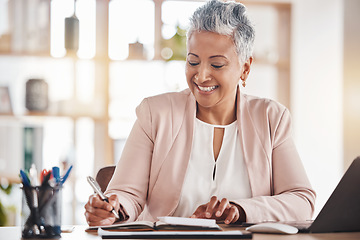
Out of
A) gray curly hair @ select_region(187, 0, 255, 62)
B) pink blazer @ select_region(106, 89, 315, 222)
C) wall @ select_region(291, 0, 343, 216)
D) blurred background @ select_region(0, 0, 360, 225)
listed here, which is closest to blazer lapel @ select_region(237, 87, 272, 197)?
pink blazer @ select_region(106, 89, 315, 222)

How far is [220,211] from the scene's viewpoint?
1517 mm

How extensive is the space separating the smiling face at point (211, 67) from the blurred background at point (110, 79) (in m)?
2.26

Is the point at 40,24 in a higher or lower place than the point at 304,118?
higher

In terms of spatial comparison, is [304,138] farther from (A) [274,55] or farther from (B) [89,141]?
(B) [89,141]

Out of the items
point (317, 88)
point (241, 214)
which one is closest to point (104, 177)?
point (241, 214)

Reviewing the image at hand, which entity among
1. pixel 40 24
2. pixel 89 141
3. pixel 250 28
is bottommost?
pixel 89 141

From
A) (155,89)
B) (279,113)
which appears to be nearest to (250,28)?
(279,113)

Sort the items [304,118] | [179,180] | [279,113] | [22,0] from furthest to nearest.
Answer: [304,118] → [22,0] → [279,113] → [179,180]

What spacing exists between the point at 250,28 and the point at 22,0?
260 cm

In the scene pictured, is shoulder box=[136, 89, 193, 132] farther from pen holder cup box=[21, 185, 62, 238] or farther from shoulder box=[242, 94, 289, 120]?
pen holder cup box=[21, 185, 62, 238]

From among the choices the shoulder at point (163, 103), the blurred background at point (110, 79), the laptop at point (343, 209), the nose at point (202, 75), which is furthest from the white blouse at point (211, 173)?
the blurred background at point (110, 79)

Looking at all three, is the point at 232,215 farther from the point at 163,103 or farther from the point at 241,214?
the point at 163,103

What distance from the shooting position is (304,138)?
4.36 metres

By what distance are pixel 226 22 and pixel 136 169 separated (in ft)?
1.95
